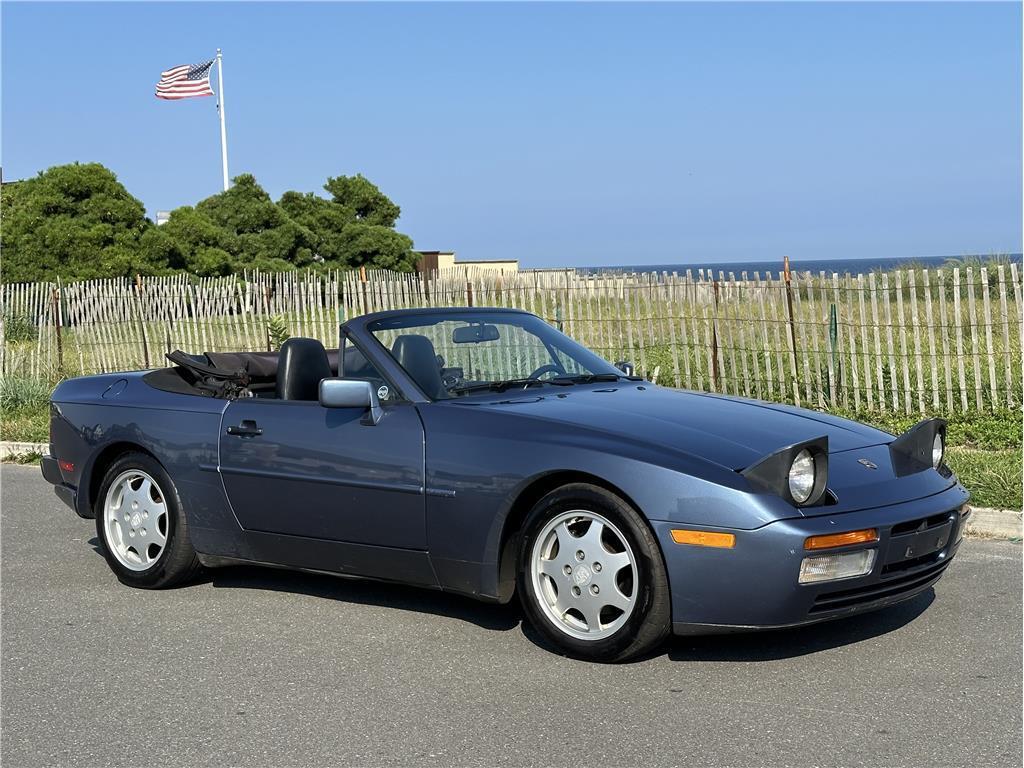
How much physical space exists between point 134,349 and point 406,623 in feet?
43.0

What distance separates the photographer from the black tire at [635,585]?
4805 millimetres

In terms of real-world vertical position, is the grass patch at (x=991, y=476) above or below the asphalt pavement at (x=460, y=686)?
above

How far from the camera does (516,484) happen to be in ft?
16.9

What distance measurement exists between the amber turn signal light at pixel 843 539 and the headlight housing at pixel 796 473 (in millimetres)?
157

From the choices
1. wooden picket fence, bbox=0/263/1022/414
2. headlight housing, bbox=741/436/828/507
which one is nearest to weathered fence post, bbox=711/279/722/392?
wooden picket fence, bbox=0/263/1022/414

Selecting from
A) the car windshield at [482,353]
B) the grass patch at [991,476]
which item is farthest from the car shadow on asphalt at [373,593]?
the grass patch at [991,476]

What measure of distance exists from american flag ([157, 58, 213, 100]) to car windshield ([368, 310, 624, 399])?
33.2 m

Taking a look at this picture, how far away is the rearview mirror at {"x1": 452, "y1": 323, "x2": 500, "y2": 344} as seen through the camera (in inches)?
245

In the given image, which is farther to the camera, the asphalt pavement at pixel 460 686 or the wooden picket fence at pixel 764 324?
the wooden picket fence at pixel 764 324

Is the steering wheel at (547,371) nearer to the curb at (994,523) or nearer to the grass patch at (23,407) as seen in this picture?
the curb at (994,523)

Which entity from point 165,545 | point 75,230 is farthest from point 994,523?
point 75,230

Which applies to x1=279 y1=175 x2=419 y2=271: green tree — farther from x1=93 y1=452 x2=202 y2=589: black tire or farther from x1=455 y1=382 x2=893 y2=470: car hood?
x1=455 y1=382 x2=893 y2=470: car hood

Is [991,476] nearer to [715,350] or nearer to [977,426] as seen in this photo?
[977,426]

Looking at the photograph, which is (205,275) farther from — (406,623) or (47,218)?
(406,623)
